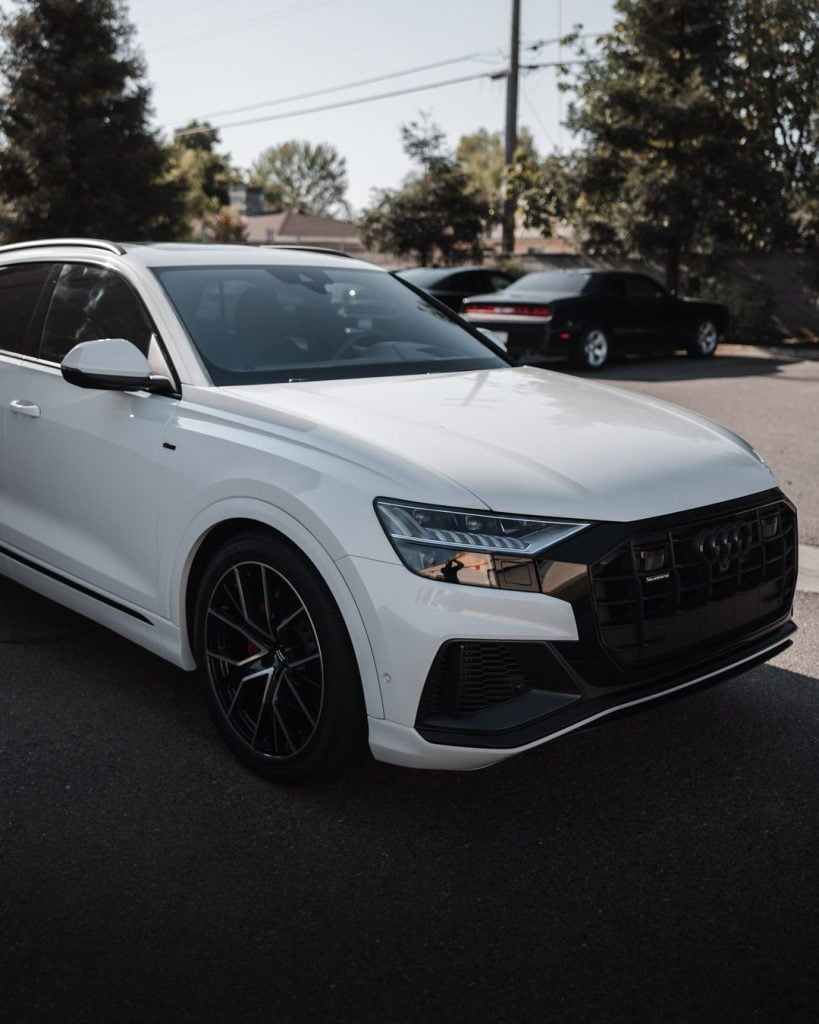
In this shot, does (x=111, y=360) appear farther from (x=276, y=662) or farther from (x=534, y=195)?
(x=534, y=195)

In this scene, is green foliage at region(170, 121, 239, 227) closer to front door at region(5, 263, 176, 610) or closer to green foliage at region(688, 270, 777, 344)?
green foliage at region(688, 270, 777, 344)

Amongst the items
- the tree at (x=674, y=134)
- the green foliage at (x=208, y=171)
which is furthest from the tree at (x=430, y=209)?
the green foliage at (x=208, y=171)

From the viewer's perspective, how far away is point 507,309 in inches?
621

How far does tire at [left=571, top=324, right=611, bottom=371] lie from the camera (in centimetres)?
1606

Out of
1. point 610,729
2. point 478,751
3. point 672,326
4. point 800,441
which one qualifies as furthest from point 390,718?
point 672,326

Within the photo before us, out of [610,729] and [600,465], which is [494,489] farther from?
[610,729]

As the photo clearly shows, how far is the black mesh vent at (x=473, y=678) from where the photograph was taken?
3035 millimetres

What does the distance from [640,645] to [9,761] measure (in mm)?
2136

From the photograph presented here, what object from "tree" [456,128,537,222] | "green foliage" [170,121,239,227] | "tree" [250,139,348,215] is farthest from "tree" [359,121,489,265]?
"tree" [250,139,348,215]

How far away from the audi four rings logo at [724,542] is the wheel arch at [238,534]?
104 cm

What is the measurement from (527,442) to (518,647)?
0.73m

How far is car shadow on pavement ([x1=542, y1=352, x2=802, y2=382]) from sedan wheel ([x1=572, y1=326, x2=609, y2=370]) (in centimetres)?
15

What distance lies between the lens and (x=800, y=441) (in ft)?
33.2

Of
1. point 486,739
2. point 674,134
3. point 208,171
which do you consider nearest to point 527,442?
point 486,739
